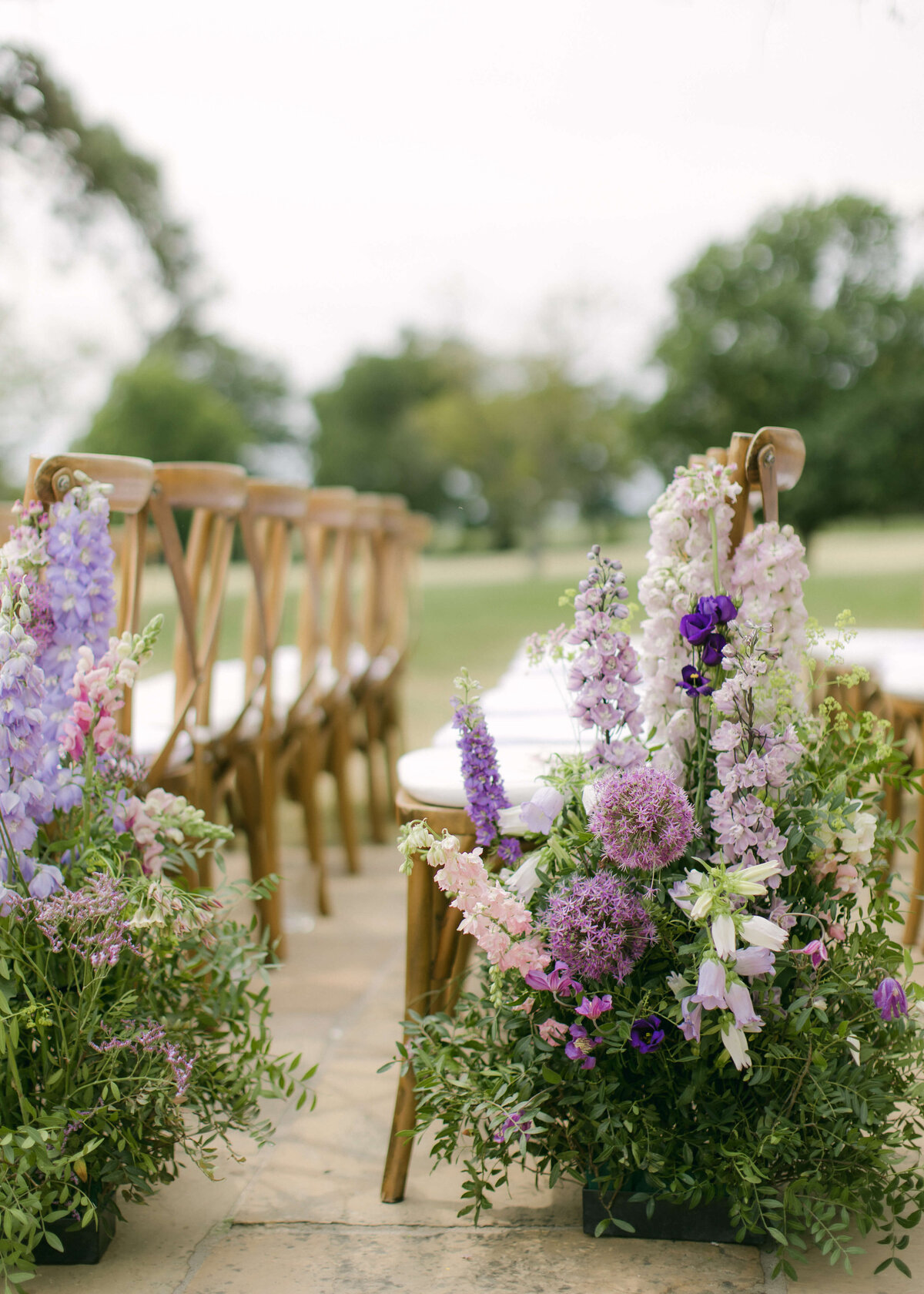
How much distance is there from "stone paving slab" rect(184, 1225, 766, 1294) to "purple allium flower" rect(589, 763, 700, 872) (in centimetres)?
51

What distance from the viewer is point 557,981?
1343 millimetres

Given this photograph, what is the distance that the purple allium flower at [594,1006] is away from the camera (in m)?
1.32

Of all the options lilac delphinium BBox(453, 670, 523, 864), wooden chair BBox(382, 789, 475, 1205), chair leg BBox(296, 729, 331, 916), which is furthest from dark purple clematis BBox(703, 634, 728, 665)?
chair leg BBox(296, 729, 331, 916)

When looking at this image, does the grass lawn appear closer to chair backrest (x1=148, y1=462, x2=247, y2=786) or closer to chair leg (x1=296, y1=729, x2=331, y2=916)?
chair leg (x1=296, y1=729, x2=331, y2=916)

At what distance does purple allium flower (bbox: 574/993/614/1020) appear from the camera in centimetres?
132

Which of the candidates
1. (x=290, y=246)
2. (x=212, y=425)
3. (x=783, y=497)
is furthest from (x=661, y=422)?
(x=290, y=246)

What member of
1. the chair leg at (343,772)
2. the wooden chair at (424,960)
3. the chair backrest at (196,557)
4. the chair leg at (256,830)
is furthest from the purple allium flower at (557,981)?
the chair leg at (343,772)

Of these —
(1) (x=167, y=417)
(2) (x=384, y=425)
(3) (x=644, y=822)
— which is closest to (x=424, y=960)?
(3) (x=644, y=822)

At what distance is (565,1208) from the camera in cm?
158

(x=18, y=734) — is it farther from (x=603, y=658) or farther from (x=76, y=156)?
(x=76, y=156)

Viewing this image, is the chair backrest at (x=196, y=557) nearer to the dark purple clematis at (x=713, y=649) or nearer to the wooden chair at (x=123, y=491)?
the wooden chair at (x=123, y=491)

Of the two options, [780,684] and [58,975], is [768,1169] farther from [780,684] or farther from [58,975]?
[58,975]

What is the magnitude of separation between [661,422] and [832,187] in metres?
5.79

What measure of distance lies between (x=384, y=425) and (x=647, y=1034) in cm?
4482
